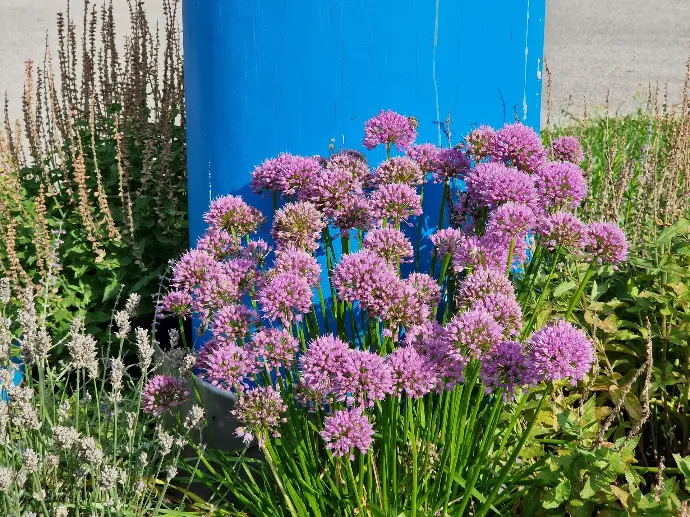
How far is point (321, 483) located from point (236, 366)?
52 cm

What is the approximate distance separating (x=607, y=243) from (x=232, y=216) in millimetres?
963

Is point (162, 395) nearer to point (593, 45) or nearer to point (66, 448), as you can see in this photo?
point (66, 448)

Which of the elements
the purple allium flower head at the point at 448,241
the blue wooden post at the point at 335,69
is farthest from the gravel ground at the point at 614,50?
the purple allium flower head at the point at 448,241

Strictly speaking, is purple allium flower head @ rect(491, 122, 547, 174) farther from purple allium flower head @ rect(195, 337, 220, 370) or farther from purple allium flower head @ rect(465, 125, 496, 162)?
purple allium flower head @ rect(195, 337, 220, 370)

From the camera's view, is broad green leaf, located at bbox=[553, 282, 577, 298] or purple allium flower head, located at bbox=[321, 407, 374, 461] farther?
broad green leaf, located at bbox=[553, 282, 577, 298]

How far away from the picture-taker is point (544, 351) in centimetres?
180

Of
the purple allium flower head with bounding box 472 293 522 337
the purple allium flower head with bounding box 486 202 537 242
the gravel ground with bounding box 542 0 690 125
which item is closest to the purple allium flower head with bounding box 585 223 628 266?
the purple allium flower head with bounding box 486 202 537 242

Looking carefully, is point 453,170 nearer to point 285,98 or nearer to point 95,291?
point 285,98

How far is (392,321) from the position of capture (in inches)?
76.9

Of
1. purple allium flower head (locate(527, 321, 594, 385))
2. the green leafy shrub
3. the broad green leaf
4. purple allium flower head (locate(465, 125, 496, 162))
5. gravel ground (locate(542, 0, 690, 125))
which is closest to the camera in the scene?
purple allium flower head (locate(527, 321, 594, 385))

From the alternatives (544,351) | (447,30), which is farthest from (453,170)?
(544,351)

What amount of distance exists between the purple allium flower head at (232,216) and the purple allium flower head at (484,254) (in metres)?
0.58

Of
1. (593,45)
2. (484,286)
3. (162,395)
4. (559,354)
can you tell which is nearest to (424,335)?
(484,286)

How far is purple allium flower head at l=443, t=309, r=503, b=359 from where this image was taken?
181 cm
